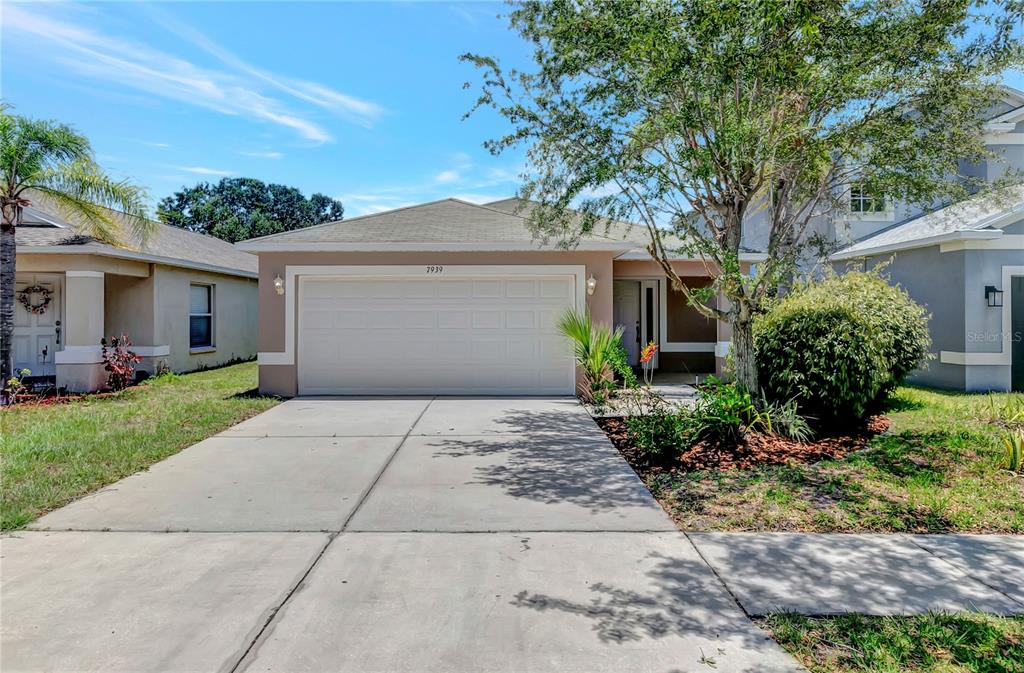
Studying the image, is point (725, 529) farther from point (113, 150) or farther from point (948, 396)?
point (113, 150)

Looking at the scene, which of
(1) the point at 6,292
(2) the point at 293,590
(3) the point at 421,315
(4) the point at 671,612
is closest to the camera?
(4) the point at 671,612

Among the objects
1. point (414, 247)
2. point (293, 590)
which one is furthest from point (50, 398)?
point (293, 590)

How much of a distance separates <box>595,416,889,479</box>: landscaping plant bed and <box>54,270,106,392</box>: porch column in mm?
10661

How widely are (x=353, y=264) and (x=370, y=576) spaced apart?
26.8 feet

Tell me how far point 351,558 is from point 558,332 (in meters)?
7.58

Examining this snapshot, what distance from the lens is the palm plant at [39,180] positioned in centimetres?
970

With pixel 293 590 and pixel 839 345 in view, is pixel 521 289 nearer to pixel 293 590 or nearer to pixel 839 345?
pixel 839 345

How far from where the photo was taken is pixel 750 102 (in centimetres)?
653

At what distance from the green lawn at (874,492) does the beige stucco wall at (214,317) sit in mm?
12516

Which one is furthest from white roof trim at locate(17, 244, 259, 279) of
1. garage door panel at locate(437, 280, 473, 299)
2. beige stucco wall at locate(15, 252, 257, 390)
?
garage door panel at locate(437, 280, 473, 299)

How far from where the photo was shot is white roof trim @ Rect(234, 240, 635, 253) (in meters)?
10.6

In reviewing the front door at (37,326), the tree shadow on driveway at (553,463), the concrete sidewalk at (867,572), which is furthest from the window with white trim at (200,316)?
the concrete sidewalk at (867,572)

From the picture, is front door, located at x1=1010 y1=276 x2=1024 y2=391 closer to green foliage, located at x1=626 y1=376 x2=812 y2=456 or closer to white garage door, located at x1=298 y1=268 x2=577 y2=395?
green foliage, located at x1=626 y1=376 x2=812 y2=456

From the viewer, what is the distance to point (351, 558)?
3.85m
